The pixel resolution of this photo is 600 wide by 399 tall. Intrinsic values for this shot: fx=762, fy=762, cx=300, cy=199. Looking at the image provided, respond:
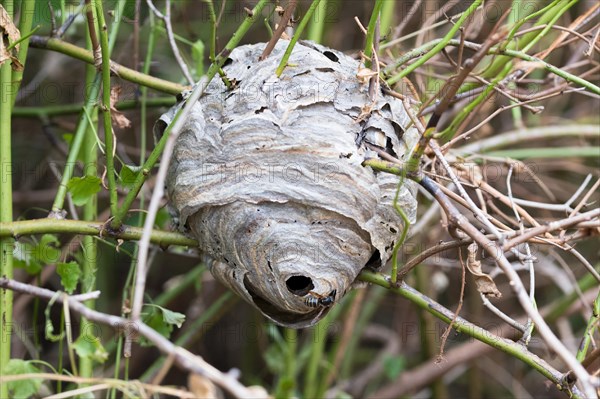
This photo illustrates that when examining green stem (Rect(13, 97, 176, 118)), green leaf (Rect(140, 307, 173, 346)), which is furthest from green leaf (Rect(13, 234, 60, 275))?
green stem (Rect(13, 97, 176, 118))

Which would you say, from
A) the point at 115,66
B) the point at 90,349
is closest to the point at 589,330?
the point at 90,349

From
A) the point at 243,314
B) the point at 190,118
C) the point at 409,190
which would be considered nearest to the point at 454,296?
the point at 243,314

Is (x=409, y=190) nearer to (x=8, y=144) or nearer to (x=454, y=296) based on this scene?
(x=8, y=144)

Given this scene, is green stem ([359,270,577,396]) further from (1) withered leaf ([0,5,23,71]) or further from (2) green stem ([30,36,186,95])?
(1) withered leaf ([0,5,23,71])

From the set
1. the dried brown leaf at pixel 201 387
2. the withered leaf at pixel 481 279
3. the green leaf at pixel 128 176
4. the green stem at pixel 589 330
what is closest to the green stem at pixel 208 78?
the green leaf at pixel 128 176

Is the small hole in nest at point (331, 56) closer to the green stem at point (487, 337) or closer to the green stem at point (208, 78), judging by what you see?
the green stem at point (208, 78)
